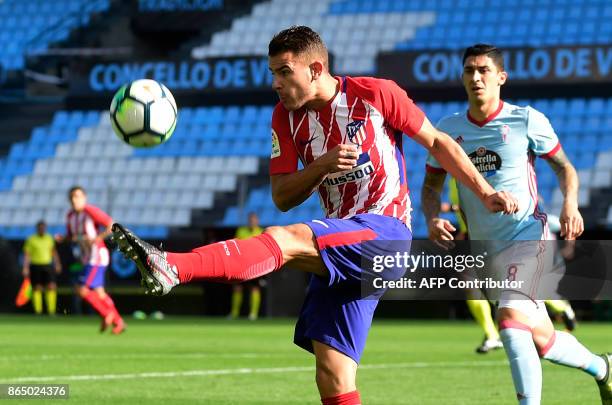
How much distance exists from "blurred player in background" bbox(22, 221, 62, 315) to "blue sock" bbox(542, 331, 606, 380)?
1816 centimetres

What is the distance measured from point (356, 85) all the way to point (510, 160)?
5.65 ft

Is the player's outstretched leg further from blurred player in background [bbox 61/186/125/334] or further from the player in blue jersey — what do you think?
blurred player in background [bbox 61/186/125/334]

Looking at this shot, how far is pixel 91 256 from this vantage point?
16.7 m

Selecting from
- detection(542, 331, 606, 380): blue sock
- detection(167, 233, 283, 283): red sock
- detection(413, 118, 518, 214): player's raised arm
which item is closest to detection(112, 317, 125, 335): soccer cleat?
detection(542, 331, 606, 380): blue sock

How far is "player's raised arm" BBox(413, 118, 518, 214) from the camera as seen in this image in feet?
17.2

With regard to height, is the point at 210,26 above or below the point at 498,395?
above

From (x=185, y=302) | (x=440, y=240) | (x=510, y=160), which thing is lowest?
(x=185, y=302)

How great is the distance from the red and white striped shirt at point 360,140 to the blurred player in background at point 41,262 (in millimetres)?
18936

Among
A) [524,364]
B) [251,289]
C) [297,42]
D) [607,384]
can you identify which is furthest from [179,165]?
[297,42]

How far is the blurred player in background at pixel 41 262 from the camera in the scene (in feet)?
79.3

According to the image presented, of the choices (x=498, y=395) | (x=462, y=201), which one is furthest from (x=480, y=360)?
(x=462, y=201)

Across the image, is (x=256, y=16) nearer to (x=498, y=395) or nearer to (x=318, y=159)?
(x=498, y=395)

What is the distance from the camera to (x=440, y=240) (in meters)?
6.33

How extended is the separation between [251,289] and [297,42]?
17.8m
